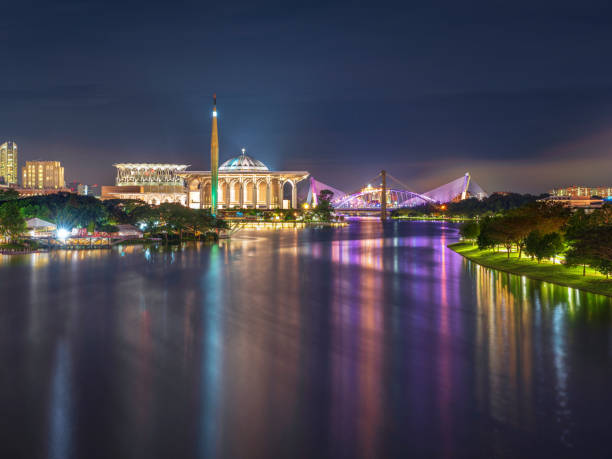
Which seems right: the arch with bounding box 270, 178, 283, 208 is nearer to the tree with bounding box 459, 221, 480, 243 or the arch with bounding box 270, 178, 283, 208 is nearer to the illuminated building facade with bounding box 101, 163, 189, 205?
the illuminated building facade with bounding box 101, 163, 189, 205

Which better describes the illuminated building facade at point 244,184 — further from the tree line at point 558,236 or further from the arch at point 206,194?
the tree line at point 558,236

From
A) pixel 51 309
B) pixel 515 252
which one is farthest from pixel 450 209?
pixel 51 309

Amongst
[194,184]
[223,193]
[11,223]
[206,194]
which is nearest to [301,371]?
[11,223]

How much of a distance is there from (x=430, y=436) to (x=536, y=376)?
439 cm

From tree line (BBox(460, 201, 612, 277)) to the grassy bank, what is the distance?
0.48m

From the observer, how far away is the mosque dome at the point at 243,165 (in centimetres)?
12838

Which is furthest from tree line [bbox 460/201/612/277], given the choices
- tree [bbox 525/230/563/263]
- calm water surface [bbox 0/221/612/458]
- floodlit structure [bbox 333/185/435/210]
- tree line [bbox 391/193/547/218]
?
floodlit structure [bbox 333/185/435/210]

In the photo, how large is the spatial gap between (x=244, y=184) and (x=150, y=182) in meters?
21.8

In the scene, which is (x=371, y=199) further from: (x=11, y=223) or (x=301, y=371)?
(x=301, y=371)

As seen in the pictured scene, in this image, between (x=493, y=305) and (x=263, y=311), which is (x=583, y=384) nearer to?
(x=493, y=305)

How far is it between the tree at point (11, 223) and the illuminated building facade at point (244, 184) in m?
84.0

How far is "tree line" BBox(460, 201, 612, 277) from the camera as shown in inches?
882

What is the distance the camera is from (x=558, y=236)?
2959cm

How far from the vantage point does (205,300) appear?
2164 cm
